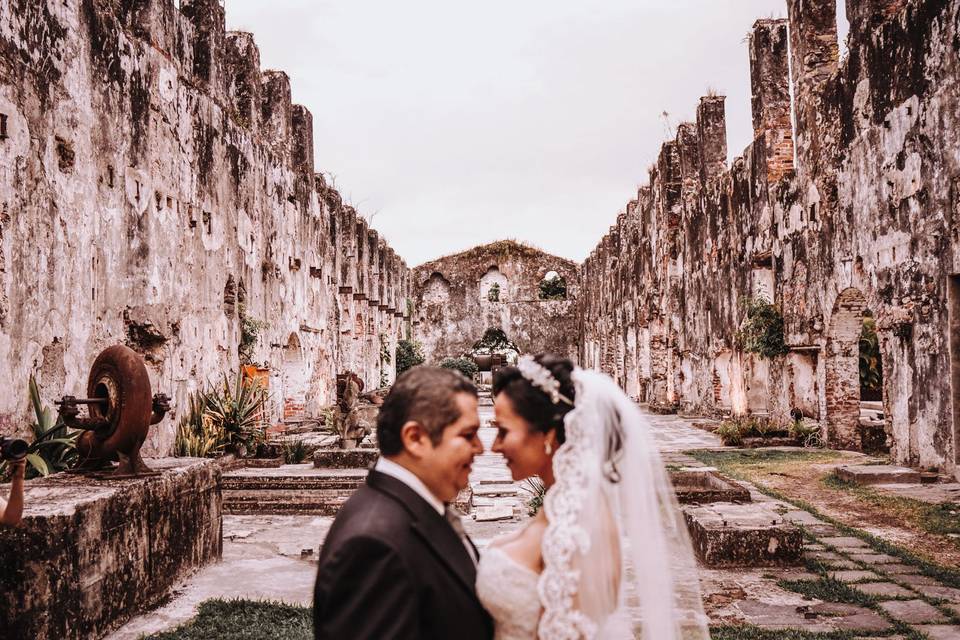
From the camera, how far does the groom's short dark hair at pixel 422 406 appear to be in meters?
2.05

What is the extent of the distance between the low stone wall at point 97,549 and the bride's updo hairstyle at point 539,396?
2.81 metres

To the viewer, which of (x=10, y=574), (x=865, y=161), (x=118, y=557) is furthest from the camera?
(x=865, y=161)

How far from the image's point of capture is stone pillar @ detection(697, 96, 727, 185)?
2117cm

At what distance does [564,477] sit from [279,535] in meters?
5.91

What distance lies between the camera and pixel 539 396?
2.37 m

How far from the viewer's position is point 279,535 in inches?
300

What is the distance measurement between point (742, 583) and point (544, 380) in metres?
4.16

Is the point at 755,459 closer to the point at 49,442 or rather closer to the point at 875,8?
the point at 875,8

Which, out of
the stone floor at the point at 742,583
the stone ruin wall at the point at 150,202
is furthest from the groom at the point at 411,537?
the stone ruin wall at the point at 150,202

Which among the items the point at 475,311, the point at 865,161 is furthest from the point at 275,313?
the point at 475,311

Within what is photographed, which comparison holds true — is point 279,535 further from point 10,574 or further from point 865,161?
point 865,161

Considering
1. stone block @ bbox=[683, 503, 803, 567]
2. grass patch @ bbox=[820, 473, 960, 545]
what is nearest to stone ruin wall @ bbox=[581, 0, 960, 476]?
grass patch @ bbox=[820, 473, 960, 545]

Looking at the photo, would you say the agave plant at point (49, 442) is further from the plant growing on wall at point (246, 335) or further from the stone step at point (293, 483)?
the plant growing on wall at point (246, 335)

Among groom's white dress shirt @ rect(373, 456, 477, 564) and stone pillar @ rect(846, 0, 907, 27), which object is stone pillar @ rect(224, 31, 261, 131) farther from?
groom's white dress shirt @ rect(373, 456, 477, 564)
